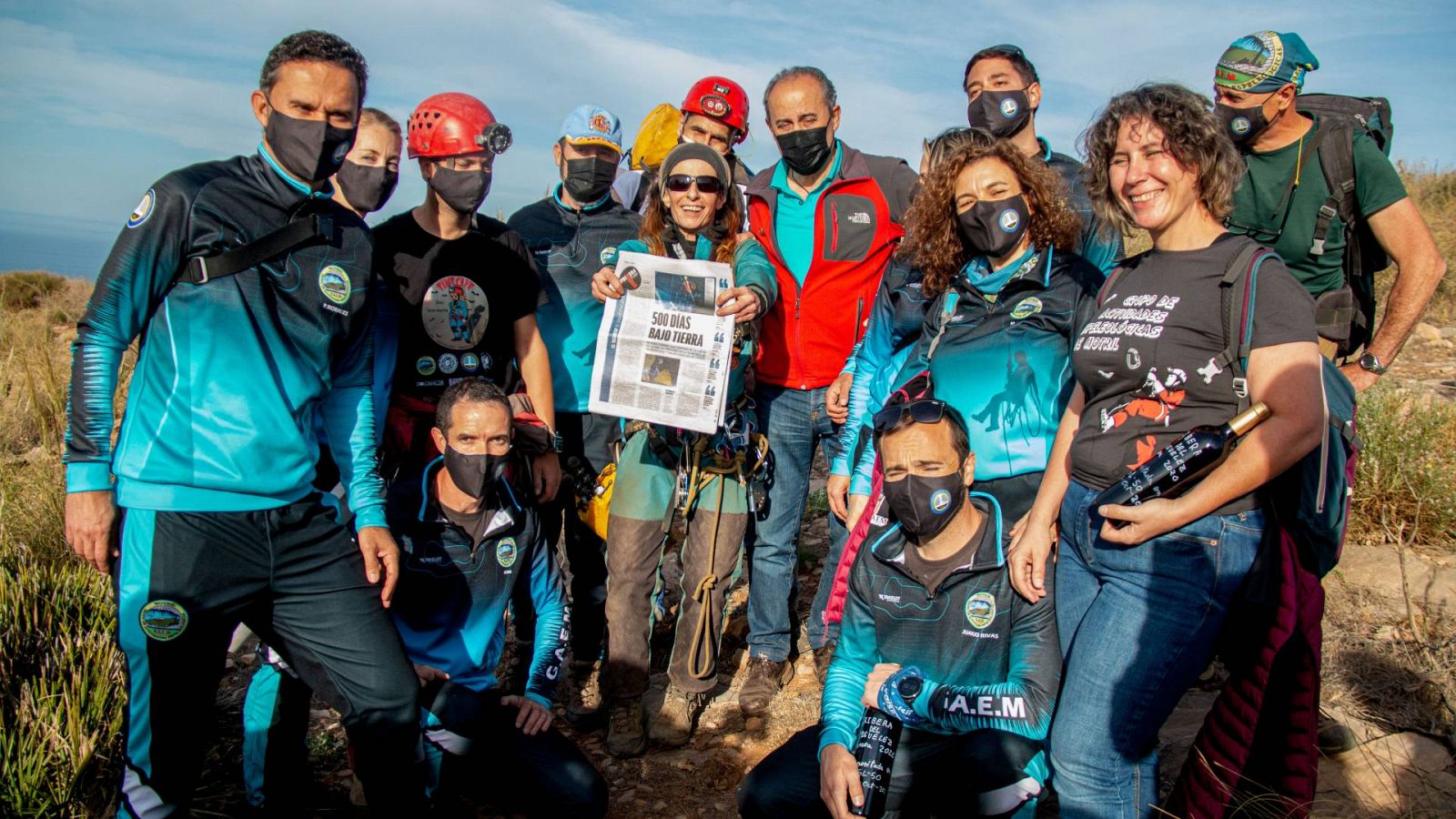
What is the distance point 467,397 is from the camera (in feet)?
12.9

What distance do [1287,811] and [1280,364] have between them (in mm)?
1331

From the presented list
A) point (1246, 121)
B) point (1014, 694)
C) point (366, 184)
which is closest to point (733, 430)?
point (1014, 694)

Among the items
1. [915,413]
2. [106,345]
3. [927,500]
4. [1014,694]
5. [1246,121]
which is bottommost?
[1014,694]

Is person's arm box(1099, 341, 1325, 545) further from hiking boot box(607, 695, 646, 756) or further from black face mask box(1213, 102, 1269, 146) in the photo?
hiking boot box(607, 695, 646, 756)

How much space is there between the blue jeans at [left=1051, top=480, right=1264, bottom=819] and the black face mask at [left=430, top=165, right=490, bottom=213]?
286cm

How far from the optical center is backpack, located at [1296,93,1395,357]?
3.91 m

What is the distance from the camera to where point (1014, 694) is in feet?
10.3

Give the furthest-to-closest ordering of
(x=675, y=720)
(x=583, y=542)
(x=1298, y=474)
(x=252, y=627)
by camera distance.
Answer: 1. (x=583, y=542)
2. (x=675, y=720)
3. (x=252, y=627)
4. (x=1298, y=474)

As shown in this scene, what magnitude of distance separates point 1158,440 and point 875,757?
4.64ft

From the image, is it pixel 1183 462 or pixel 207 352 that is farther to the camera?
pixel 207 352

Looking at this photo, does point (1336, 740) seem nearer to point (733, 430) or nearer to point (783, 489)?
point (783, 489)

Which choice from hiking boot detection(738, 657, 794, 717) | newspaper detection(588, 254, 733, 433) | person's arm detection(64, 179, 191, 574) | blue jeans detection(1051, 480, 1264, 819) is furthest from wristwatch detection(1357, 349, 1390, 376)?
person's arm detection(64, 179, 191, 574)

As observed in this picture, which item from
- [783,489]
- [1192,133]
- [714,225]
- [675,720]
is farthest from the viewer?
[783,489]

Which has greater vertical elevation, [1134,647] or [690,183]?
[690,183]
